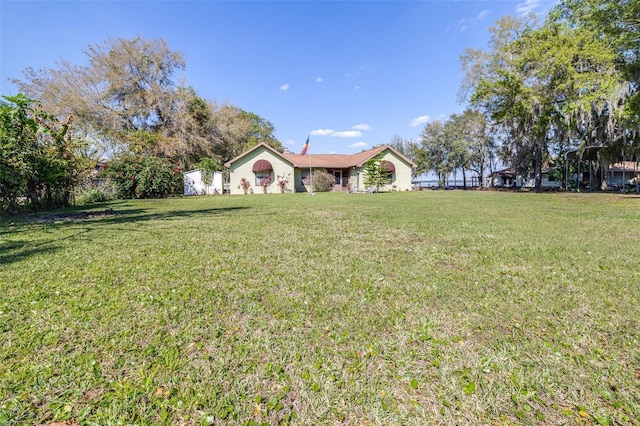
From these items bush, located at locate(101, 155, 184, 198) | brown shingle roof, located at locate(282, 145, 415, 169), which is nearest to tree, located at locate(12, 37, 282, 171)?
bush, located at locate(101, 155, 184, 198)

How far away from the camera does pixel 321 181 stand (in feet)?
91.1

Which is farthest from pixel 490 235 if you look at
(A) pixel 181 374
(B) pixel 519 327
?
(A) pixel 181 374

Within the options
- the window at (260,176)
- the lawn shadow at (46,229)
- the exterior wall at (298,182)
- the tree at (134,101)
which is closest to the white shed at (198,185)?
the tree at (134,101)

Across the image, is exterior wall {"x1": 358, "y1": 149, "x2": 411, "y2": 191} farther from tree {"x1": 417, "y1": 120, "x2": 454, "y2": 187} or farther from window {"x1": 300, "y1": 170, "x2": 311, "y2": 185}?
tree {"x1": 417, "y1": 120, "x2": 454, "y2": 187}

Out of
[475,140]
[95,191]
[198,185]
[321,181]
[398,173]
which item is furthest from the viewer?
[475,140]

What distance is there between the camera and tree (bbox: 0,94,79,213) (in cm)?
930

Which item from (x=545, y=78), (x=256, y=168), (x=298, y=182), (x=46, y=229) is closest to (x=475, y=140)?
(x=545, y=78)

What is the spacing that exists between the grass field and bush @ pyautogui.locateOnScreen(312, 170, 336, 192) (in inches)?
900

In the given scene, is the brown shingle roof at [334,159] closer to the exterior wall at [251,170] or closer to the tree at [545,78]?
the exterior wall at [251,170]

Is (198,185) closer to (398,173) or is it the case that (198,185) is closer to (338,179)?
(338,179)

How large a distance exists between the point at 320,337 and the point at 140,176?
21132 mm

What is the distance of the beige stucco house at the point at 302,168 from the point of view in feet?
90.3

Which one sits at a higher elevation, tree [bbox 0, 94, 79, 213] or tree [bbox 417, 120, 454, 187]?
tree [bbox 417, 120, 454, 187]

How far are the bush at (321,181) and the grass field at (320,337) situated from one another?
2286 cm
